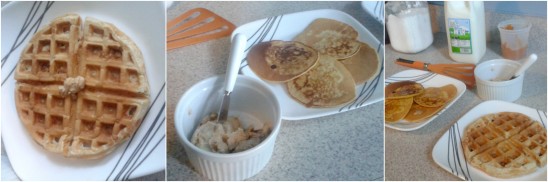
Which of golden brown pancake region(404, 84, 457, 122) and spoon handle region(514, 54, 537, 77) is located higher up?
spoon handle region(514, 54, 537, 77)

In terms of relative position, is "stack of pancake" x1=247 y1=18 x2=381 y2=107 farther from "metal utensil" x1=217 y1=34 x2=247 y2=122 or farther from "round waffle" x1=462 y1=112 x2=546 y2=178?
"round waffle" x1=462 y1=112 x2=546 y2=178

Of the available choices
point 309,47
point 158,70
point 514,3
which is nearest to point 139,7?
point 158,70

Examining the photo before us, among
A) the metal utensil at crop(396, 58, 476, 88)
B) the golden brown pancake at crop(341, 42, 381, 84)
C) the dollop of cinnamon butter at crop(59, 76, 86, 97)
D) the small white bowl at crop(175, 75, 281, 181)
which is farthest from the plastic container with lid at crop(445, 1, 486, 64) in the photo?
the dollop of cinnamon butter at crop(59, 76, 86, 97)

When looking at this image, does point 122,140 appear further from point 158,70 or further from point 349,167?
point 349,167

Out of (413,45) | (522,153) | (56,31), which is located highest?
(56,31)

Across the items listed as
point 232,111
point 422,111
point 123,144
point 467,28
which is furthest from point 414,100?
point 123,144

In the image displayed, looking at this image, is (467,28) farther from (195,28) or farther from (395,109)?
(195,28)

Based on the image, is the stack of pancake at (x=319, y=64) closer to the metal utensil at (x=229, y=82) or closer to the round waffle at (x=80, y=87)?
the metal utensil at (x=229, y=82)
